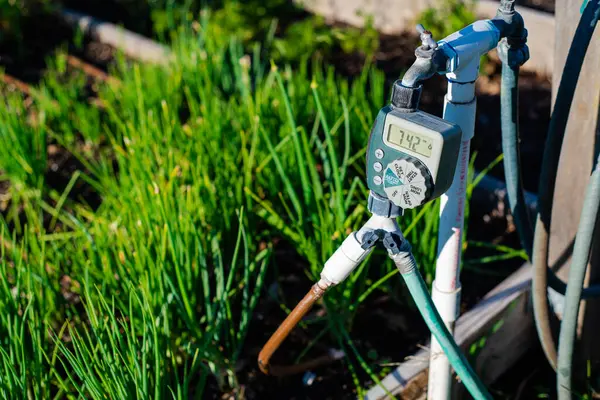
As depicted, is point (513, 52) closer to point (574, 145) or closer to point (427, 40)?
point (427, 40)

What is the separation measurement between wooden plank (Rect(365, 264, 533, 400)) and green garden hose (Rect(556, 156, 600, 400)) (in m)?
0.25

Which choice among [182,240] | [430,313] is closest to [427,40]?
[430,313]

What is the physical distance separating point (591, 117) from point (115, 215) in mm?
1396

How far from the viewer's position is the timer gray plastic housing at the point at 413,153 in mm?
1024

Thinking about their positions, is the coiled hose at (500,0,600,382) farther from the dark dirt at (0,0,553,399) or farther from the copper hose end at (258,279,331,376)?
the copper hose end at (258,279,331,376)

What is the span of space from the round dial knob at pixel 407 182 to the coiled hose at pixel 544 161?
0.37 metres

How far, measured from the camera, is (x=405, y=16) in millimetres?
3740

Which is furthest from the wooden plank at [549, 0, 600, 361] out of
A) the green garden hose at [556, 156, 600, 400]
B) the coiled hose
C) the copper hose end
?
the copper hose end

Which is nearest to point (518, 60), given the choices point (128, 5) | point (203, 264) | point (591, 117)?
point (591, 117)

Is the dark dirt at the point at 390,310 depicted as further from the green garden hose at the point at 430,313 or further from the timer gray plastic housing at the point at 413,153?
the timer gray plastic housing at the point at 413,153

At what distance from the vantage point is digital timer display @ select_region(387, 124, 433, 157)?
1026 millimetres

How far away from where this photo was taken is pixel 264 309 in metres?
2.00

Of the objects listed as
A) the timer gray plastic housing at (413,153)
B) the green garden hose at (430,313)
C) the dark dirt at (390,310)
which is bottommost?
the dark dirt at (390,310)

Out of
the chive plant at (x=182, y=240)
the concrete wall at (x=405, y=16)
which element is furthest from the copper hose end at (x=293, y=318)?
the concrete wall at (x=405, y=16)
